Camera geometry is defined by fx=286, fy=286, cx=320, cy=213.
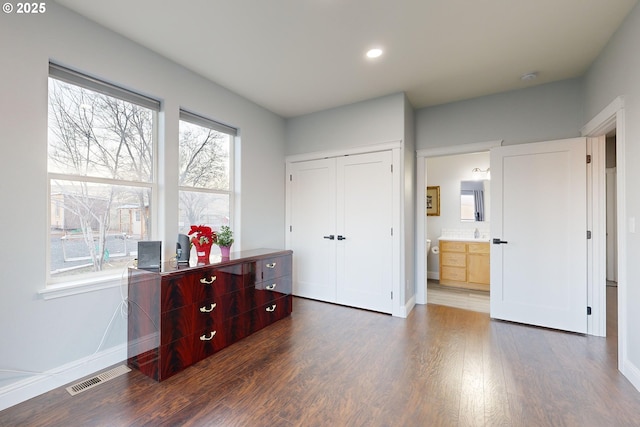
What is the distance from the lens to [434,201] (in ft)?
18.2

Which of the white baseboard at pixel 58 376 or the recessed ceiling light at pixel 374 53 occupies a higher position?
the recessed ceiling light at pixel 374 53

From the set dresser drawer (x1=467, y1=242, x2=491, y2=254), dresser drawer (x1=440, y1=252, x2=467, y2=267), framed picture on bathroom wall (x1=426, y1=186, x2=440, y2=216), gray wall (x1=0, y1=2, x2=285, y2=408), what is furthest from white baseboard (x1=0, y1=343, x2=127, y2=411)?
framed picture on bathroom wall (x1=426, y1=186, x2=440, y2=216)

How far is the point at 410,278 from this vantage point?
375cm

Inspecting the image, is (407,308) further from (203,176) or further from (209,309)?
(203,176)

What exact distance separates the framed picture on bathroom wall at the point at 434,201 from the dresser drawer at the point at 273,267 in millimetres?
3348

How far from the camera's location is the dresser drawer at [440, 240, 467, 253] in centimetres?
480

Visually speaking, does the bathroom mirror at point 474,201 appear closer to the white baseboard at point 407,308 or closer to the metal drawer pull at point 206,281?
the white baseboard at point 407,308

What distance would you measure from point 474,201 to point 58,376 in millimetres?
5822

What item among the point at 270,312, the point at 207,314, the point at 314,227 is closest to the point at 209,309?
the point at 207,314

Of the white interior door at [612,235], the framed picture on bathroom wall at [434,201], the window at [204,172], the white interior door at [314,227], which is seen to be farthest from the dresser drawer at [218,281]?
the white interior door at [612,235]

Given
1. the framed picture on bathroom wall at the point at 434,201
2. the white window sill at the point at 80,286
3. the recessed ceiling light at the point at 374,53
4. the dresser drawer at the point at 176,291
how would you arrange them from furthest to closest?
the framed picture on bathroom wall at the point at 434,201 → the recessed ceiling light at the point at 374,53 → the dresser drawer at the point at 176,291 → the white window sill at the point at 80,286

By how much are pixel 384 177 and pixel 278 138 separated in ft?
5.65

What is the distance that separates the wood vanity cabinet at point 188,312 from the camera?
211 cm
